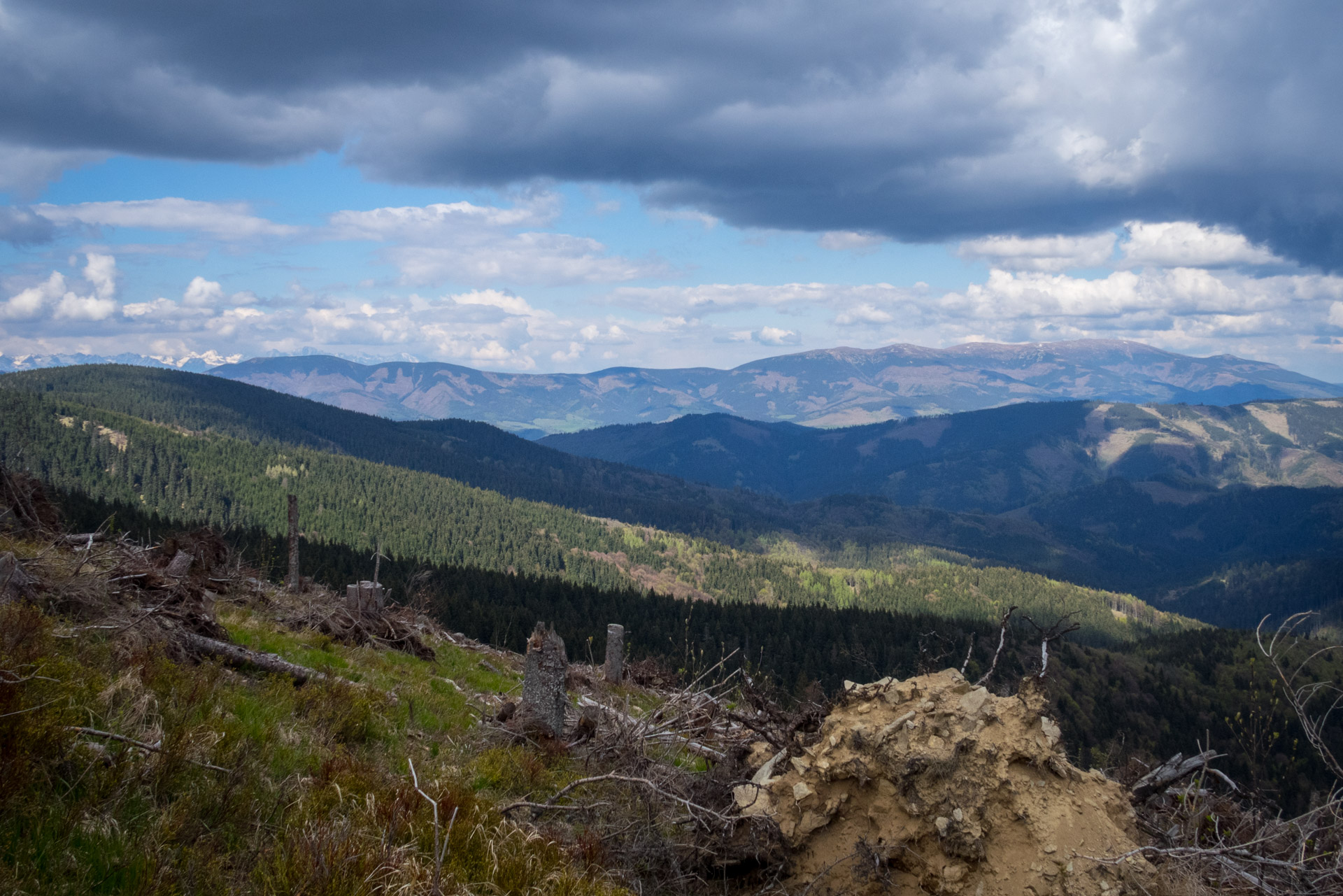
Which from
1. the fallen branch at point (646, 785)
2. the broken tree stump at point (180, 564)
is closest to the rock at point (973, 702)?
the fallen branch at point (646, 785)

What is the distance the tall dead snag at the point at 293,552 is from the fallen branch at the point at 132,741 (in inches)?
740

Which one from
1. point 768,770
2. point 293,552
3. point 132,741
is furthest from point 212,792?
point 293,552

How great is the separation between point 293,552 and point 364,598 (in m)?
7.05

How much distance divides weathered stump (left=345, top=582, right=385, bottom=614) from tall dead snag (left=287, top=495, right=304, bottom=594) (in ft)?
14.8

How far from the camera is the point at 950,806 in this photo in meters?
7.08

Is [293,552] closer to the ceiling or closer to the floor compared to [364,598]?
closer to the ceiling

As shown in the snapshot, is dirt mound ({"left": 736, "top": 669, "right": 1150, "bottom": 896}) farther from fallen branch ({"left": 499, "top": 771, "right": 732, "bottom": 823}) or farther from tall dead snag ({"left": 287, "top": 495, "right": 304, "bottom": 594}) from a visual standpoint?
tall dead snag ({"left": 287, "top": 495, "right": 304, "bottom": 594})

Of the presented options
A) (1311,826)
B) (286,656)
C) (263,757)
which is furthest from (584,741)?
(1311,826)

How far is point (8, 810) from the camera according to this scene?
442cm

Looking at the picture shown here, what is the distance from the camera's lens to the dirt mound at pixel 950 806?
6.78 meters

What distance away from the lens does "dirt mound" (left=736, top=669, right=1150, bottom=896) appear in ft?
22.2

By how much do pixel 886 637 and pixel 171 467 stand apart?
209 meters

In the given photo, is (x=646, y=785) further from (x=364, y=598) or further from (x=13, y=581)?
(x=364, y=598)

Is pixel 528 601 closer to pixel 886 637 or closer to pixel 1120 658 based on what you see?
pixel 886 637
